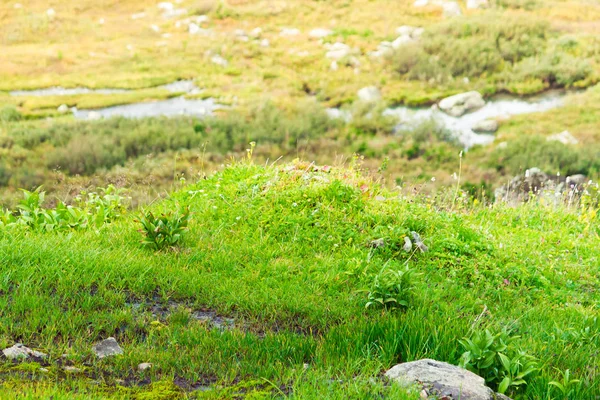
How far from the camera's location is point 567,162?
21.1 metres

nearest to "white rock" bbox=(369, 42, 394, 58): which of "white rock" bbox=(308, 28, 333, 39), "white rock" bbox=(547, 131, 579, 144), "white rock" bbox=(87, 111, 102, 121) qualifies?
"white rock" bbox=(308, 28, 333, 39)

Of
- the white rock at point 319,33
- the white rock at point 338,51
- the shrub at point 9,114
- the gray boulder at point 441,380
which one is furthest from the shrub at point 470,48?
the gray boulder at point 441,380

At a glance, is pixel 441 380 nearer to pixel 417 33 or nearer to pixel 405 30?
pixel 417 33

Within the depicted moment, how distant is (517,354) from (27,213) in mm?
5882

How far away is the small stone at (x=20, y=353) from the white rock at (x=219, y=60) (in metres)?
29.3

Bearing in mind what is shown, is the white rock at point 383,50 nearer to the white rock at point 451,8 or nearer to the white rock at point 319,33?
the white rock at point 319,33

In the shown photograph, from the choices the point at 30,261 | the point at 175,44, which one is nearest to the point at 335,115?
the point at 175,44

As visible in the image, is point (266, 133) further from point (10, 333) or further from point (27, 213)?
point (10, 333)

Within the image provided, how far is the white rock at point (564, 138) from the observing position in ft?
74.8

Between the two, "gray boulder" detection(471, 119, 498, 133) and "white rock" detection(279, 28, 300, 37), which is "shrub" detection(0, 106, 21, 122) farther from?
"gray boulder" detection(471, 119, 498, 133)

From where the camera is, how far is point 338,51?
32625 mm

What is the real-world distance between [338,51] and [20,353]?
100.0 feet

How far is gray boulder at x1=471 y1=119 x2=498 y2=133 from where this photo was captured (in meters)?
24.8

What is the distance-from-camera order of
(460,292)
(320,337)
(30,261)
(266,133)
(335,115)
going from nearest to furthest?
(320,337) → (30,261) → (460,292) → (266,133) → (335,115)
